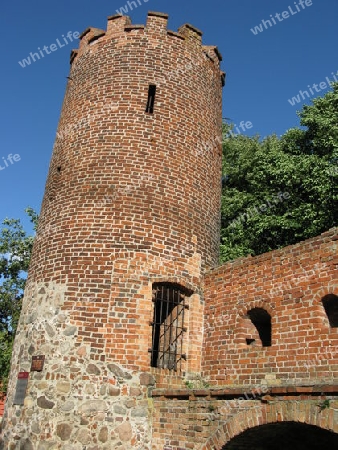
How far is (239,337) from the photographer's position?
28.9 ft

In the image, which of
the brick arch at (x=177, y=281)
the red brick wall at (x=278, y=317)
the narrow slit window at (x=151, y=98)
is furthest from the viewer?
the narrow slit window at (x=151, y=98)

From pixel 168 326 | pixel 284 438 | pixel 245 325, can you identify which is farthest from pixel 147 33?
pixel 284 438

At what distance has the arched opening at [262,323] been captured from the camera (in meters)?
8.88

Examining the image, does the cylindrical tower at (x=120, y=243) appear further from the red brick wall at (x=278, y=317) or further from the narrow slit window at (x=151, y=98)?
the red brick wall at (x=278, y=317)

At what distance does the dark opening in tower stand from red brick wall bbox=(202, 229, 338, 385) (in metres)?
0.54

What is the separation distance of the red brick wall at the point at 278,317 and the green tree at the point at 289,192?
21.8ft

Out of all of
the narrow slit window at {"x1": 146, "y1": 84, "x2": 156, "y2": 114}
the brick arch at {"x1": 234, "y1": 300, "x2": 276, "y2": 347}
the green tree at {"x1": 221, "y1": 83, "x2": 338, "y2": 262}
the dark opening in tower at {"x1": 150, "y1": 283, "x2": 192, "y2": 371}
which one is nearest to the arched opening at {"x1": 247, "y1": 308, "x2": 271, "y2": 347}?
the brick arch at {"x1": 234, "y1": 300, "x2": 276, "y2": 347}

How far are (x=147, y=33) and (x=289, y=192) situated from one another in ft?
25.3

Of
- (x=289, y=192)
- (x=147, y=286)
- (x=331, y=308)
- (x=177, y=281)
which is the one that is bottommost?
(x=331, y=308)

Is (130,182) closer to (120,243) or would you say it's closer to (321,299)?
(120,243)

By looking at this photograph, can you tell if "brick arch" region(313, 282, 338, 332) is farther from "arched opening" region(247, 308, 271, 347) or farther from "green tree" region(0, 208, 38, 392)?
"green tree" region(0, 208, 38, 392)

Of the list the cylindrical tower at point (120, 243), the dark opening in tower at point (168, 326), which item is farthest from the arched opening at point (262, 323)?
the dark opening in tower at point (168, 326)

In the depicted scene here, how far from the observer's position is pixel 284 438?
8.44 meters

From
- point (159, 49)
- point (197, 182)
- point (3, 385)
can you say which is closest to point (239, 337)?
point (197, 182)
